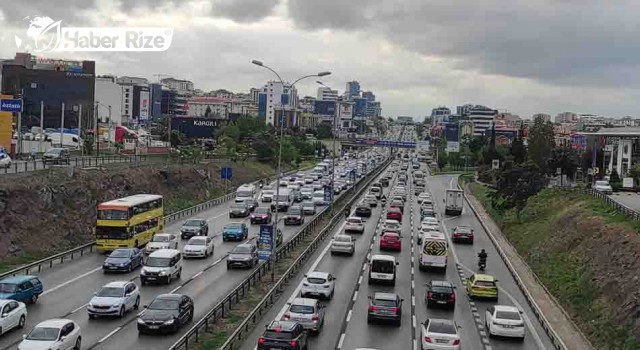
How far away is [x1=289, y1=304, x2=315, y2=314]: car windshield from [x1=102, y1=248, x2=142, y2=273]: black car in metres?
13.9

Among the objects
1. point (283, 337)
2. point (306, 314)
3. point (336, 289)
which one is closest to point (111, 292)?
point (306, 314)

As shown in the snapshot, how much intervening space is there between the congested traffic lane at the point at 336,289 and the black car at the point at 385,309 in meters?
1.30

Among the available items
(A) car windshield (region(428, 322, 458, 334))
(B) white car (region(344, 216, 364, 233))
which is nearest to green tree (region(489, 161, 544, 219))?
(B) white car (region(344, 216, 364, 233))

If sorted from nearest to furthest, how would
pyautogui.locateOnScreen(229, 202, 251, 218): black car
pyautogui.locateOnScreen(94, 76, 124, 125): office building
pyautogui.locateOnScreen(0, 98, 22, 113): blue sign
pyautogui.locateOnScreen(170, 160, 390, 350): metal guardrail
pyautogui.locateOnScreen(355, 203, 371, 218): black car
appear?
1. pyautogui.locateOnScreen(170, 160, 390, 350): metal guardrail
2. pyautogui.locateOnScreen(229, 202, 251, 218): black car
3. pyautogui.locateOnScreen(0, 98, 22, 113): blue sign
4. pyautogui.locateOnScreen(355, 203, 371, 218): black car
5. pyautogui.locateOnScreen(94, 76, 124, 125): office building

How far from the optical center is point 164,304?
968 inches

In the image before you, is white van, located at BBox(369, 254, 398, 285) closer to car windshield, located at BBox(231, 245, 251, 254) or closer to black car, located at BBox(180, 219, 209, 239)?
car windshield, located at BBox(231, 245, 251, 254)

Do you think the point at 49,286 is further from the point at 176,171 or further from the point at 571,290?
the point at 176,171

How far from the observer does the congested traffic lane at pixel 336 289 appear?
24.5m

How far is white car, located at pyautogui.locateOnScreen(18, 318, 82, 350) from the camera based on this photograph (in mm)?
20000

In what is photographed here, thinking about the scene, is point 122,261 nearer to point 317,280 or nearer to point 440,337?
point 317,280

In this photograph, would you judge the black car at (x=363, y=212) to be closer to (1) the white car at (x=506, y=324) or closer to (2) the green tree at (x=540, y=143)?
(1) the white car at (x=506, y=324)

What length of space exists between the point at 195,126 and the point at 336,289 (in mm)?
132844

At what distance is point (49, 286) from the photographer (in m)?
32.4

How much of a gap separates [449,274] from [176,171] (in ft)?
157
